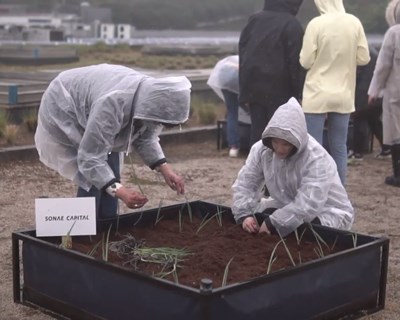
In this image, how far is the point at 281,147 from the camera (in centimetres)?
409

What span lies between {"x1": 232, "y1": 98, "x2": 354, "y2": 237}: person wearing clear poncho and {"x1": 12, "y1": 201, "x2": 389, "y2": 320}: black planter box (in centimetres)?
16

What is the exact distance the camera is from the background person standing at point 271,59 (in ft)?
21.0

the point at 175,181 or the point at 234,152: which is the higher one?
the point at 175,181

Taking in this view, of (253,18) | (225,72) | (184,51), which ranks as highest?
(253,18)

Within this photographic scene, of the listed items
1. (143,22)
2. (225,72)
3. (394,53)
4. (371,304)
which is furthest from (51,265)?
(143,22)

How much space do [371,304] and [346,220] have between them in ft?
1.74

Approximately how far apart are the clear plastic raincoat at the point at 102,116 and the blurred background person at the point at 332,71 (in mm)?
2152

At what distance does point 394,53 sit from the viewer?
689 centimetres

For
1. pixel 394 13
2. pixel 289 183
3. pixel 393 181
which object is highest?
pixel 394 13

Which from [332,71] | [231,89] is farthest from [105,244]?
[231,89]

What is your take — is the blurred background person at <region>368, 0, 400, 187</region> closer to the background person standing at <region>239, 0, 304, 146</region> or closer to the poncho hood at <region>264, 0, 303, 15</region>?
the background person standing at <region>239, 0, 304, 146</region>

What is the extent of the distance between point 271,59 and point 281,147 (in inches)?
97.8

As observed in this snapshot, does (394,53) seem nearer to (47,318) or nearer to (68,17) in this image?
(47,318)

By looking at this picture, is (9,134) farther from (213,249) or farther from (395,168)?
(213,249)
